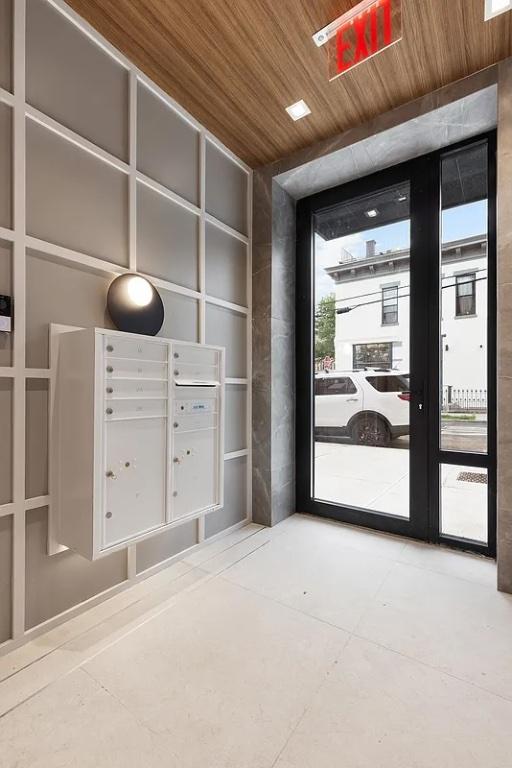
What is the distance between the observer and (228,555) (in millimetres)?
2518

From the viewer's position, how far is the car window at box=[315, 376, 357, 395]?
3.14m

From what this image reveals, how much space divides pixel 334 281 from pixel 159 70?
6.27 ft

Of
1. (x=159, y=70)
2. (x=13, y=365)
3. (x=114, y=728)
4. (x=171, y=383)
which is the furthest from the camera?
(x=159, y=70)

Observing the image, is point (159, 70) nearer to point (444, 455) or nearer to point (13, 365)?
point (13, 365)

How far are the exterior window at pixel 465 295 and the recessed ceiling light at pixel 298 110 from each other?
157cm

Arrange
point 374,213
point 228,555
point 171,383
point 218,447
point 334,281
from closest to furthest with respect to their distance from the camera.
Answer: point 171,383, point 218,447, point 228,555, point 374,213, point 334,281

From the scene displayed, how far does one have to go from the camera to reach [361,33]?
75.0 inches

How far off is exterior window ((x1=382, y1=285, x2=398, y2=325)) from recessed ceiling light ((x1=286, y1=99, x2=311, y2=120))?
1.38 m

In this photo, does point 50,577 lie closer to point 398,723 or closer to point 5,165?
point 398,723

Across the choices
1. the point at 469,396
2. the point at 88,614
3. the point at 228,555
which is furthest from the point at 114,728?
the point at 469,396

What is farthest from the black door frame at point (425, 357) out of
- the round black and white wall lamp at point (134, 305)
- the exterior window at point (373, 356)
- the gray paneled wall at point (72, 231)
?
the round black and white wall lamp at point (134, 305)

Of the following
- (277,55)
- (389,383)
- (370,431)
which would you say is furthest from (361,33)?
(370,431)

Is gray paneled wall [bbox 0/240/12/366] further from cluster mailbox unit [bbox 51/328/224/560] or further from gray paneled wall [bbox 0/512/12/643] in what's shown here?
gray paneled wall [bbox 0/512/12/643]

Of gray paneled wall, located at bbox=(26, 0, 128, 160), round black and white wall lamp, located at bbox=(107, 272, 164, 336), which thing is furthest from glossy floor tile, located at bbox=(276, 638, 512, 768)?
gray paneled wall, located at bbox=(26, 0, 128, 160)
